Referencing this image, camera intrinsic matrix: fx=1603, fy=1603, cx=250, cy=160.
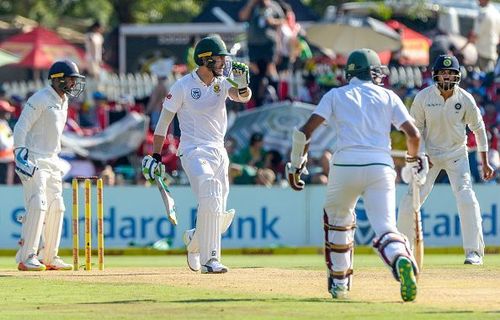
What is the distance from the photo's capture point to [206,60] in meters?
14.2

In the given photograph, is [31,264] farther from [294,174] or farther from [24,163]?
[294,174]

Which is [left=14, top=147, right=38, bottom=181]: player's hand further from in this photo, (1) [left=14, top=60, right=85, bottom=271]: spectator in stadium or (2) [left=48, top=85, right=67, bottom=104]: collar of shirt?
(2) [left=48, top=85, right=67, bottom=104]: collar of shirt

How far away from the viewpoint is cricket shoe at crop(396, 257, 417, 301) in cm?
1102

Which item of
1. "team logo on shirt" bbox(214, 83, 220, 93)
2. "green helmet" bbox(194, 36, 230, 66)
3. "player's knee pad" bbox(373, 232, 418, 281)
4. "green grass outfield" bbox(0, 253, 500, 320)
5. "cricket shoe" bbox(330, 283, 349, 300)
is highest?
"green helmet" bbox(194, 36, 230, 66)

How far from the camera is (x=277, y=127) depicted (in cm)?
2412

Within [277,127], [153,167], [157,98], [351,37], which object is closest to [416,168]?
[153,167]

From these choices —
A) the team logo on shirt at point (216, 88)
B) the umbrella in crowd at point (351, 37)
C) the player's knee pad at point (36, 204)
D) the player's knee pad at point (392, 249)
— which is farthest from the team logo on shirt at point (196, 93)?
the umbrella in crowd at point (351, 37)

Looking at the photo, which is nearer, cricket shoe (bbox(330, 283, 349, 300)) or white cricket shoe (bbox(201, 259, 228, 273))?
cricket shoe (bbox(330, 283, 349, 300))

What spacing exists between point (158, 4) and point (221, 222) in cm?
3124

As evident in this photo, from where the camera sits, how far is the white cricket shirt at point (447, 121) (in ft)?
51.2

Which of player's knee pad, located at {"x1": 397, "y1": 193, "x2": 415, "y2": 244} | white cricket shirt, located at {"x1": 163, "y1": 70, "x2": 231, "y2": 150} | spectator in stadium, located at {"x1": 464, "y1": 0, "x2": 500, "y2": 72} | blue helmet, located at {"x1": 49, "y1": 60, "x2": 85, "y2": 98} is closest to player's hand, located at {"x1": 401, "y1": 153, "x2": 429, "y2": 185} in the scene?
white cricket shirt, located at {"x1": 163, "y1": 70, "x2": 231, "y2": 150}

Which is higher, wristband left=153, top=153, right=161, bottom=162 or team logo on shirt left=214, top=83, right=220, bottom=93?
team logo on shirt left=214, top=83, right=220, bottom=93

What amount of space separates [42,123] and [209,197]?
192 cm

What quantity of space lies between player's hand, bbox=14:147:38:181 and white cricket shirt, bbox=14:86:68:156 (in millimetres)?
113
